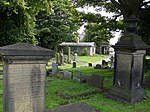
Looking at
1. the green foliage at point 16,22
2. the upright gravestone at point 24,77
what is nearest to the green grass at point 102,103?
the upright gravestone at point 24,77

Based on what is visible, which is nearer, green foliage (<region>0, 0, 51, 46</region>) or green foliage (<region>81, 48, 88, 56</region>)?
green foliage (<region>0, 0, 51, 46</region>)

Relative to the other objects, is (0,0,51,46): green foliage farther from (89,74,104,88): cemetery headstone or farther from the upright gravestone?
the upright gravestone

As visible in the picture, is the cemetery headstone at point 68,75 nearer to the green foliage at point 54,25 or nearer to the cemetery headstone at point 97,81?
the cemetery headstone at point 97,81

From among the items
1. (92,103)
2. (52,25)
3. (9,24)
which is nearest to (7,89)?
(92,103)

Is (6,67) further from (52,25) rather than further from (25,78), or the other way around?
(52,25)

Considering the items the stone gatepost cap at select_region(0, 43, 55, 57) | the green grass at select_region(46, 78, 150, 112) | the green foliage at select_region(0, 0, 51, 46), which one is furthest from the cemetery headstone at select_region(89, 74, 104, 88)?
the green foliage at select_region(0, 0, 51, 46)

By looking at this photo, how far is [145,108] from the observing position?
21.0 ft

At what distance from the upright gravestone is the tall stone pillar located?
374 cm

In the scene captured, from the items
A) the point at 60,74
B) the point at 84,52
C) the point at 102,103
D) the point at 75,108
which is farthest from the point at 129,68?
the point at 84,52

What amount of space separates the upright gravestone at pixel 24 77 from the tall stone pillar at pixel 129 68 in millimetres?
3740

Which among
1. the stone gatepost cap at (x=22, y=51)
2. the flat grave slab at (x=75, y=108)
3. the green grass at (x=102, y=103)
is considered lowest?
the green grass at (x=102, y=103)

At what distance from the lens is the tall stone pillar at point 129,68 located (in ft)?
23.4

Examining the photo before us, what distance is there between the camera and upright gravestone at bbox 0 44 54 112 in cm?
420

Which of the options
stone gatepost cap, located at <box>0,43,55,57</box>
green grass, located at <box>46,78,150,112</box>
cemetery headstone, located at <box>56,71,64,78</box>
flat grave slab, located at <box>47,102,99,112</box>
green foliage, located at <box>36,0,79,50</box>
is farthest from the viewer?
green foliage, located at <box>36,0,79,50</box>
